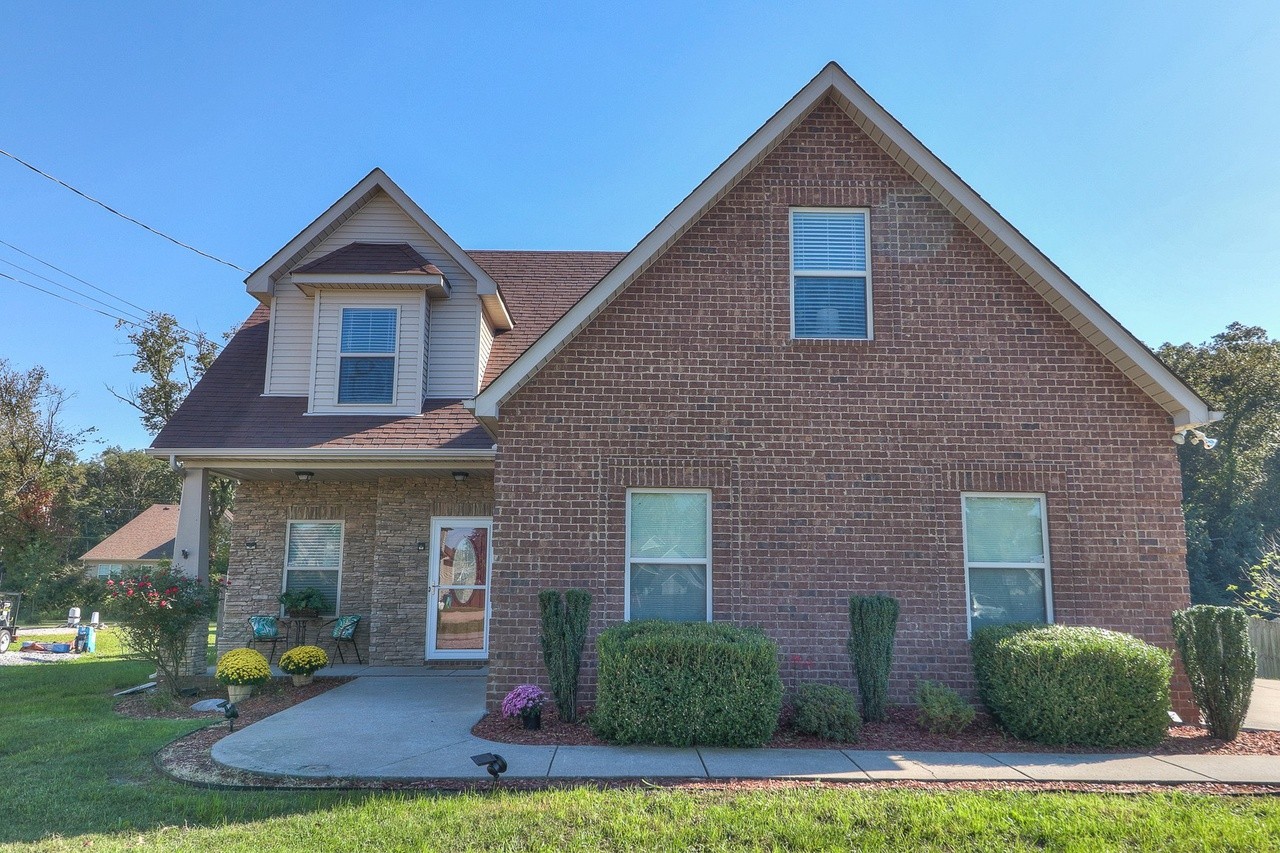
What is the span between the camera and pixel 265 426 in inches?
490

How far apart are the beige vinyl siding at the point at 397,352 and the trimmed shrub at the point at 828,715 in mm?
7595

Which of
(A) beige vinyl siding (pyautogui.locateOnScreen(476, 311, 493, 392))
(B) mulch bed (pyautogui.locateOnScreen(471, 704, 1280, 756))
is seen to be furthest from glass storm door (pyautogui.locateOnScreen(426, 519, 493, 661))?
(B) mulch bed (pyautogui.locateOnScreen(471, 704, 1280, 756))

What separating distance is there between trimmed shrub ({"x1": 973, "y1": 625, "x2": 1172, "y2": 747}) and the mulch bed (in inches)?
5.7

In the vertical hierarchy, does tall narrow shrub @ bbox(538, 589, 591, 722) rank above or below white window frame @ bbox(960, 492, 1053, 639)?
below

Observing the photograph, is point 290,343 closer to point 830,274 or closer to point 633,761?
point 830,274

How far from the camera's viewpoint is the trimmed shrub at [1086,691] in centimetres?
764

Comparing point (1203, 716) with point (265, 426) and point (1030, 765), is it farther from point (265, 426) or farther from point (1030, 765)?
point (265, 426)

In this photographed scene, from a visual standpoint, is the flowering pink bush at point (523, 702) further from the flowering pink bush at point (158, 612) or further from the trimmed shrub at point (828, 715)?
the flowering pink bush at point (158, 612)

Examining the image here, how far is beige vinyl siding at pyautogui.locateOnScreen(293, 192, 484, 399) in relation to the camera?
1325 centimetres

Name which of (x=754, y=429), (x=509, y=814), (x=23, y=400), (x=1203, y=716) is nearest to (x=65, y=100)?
(x=754, y=429)

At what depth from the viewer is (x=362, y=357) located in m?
13.0

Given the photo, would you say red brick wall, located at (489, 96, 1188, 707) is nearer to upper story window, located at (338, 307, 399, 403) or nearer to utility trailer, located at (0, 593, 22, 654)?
upper story window, located at (338, 307, 399, 403)

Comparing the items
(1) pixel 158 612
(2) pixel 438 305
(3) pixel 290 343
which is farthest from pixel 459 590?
(3) pixel 290 343

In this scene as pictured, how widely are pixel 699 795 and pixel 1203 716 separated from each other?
580cm
